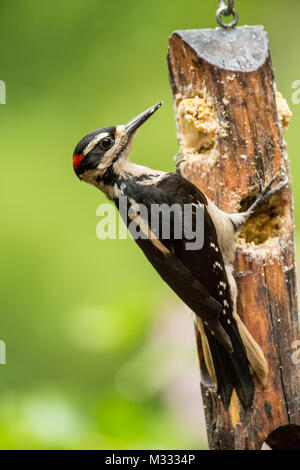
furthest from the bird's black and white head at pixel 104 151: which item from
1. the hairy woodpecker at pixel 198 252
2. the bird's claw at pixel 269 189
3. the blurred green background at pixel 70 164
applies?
the blurred green background at pixel 70 164

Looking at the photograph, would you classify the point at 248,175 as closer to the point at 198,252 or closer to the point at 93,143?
the point at 198,252

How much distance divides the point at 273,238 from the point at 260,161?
1.08 feet

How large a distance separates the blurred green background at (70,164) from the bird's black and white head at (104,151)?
0.82 metres

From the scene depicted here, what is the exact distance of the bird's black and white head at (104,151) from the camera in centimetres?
297

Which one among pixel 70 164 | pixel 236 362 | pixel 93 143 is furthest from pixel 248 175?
pixel 70 164

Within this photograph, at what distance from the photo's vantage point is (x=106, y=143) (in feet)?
9.91

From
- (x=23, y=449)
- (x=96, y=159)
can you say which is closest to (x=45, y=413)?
(x=23, y=449)

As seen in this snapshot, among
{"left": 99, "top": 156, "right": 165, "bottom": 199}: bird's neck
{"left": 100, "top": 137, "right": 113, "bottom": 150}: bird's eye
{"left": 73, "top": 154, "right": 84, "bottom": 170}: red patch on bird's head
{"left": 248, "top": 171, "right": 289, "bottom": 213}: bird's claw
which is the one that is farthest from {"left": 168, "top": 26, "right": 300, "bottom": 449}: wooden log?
{"left": 73, "top": 154, "right": 84, "bottom": 170}: red patch on bird's head

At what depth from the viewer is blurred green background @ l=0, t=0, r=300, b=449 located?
4699 millimetres

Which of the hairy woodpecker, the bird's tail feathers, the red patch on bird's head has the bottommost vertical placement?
the bird's tail feathers

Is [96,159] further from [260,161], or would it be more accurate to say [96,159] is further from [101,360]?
[101,360]

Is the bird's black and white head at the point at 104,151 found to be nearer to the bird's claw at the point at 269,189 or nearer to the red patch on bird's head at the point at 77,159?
the red patch on bird's head at the point at 77,159

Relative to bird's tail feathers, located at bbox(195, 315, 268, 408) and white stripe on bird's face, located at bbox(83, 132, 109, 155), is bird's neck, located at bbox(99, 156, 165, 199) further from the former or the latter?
bird's tail feathers, located at bbox(195, 315, 268, 408)

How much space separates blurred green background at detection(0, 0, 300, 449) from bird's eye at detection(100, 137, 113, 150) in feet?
3.10
